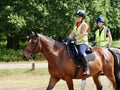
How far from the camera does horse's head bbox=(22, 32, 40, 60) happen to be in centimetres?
1016

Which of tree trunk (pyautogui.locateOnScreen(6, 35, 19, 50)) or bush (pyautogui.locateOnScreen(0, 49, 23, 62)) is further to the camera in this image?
tree trunk (pyautogui.locateOnScreen(6, 35, 19, 50))

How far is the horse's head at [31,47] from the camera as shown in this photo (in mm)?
10155

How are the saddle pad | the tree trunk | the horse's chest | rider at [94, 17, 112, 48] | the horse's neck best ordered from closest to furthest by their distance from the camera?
the horse's chest → the horse's neck → the saddle pad → rider at [94, 17, 112, 48] → the tree trunk

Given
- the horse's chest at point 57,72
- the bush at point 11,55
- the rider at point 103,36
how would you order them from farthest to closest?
1. the bush at point 11,55
2. the rider at point 103,36
3. the horse's chest at point 57,72

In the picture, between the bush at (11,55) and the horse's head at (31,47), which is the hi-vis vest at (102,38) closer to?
the horse's head at (31,47)

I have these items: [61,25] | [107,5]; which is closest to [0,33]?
[61,25]

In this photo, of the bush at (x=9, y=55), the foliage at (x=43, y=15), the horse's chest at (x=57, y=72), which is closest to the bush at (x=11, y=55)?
the bush at (x=9, y=55)

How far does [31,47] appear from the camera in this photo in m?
10.2

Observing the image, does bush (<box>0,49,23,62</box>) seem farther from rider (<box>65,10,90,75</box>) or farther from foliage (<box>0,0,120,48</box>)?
rider (<box>65,10,90,75</box>)

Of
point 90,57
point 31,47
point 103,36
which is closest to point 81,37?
point 90,57

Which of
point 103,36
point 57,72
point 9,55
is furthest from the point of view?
point 9,55

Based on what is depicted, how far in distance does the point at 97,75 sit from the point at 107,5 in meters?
24.3

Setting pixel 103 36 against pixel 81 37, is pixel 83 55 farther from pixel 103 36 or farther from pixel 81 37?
pixel 103 36

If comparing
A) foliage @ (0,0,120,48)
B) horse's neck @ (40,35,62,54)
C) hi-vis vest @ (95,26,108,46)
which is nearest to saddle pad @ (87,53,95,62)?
horse's neck @ (40,35,62,54)
